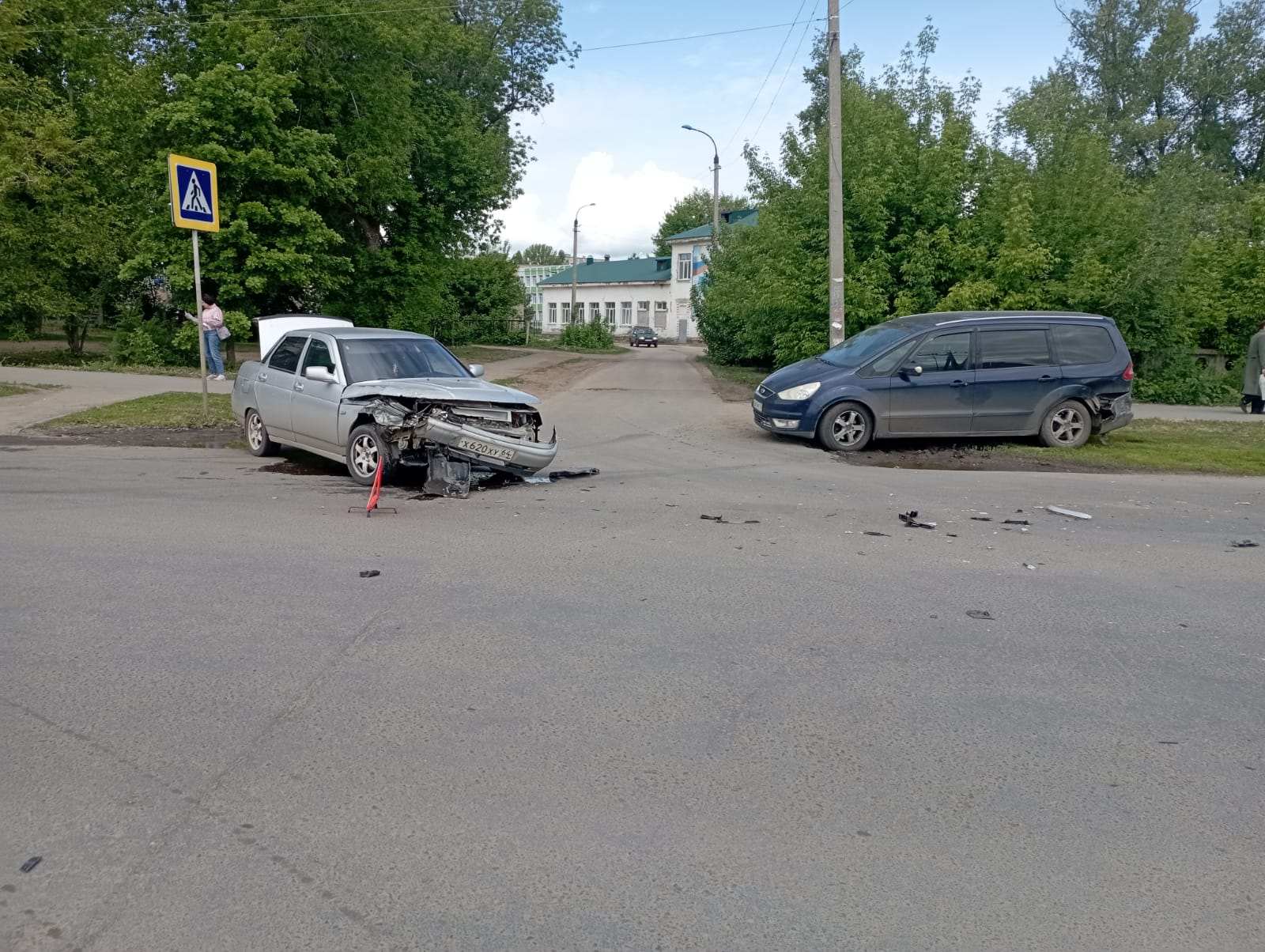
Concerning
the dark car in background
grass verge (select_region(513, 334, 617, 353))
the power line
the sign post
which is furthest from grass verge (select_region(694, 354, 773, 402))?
the dark car in background

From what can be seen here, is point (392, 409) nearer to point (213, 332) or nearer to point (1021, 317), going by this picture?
point (1021, 317)

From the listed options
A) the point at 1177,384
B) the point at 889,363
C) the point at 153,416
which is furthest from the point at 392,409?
the point at 1177,384

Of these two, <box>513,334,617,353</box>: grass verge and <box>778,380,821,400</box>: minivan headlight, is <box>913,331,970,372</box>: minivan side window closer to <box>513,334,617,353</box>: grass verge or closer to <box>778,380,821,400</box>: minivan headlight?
<box>778,380,821,400</box>: minivan headlight

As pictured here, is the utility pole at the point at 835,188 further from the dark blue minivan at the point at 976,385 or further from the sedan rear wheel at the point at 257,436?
the sedan rear wheel at the point at 257,436

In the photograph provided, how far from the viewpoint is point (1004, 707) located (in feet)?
15.5

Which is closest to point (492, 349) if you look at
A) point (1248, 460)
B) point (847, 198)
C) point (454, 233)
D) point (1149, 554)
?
point (454, 233)

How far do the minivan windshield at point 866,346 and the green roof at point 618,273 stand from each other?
74.2 m

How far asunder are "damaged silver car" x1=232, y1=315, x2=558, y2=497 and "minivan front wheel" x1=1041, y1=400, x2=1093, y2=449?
7599mm

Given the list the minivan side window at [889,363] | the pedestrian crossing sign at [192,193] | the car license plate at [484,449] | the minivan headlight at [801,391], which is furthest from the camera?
the minivan headlight at [801,391]

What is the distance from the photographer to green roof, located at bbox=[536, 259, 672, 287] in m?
90.9

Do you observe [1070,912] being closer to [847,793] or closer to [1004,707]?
[847,793]

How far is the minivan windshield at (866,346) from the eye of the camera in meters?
14.2

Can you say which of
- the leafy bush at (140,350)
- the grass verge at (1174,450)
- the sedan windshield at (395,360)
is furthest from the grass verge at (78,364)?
the grass verge at (1174,450)

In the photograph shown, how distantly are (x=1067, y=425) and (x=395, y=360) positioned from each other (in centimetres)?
932
